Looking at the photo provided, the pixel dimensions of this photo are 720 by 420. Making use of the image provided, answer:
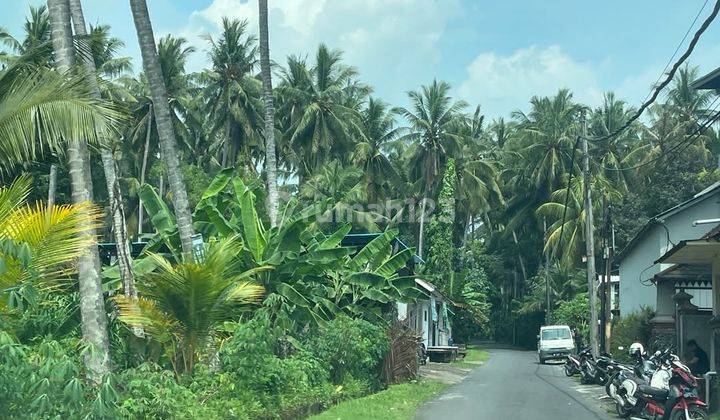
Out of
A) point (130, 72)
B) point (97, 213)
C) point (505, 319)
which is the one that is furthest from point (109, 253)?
point (505, 319)

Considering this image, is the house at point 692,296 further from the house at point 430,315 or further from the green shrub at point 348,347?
the house at point 430,315

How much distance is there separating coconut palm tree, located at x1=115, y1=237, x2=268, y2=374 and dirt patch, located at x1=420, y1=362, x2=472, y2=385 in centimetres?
1655

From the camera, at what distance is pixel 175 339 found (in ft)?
42.0

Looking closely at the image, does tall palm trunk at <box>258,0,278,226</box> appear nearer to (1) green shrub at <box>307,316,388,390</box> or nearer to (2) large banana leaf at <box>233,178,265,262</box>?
(2) large banana leaf at <box>233,178,265,262</box>

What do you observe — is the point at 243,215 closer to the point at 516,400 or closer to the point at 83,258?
the point at 83,258

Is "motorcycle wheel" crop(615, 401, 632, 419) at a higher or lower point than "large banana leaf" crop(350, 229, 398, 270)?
A: lower

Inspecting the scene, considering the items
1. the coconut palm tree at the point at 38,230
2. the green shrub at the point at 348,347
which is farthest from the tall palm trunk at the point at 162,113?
the coconut palm tree at the point at 38,230

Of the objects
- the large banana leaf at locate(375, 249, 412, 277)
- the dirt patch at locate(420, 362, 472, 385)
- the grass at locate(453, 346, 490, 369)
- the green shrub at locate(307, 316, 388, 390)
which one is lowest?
the grass at locate(453, 346, 490, 369)

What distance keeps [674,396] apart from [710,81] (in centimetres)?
1066

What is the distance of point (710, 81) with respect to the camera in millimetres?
22891

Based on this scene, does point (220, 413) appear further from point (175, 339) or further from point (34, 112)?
point (34, 112)

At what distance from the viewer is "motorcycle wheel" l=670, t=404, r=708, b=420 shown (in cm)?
1501

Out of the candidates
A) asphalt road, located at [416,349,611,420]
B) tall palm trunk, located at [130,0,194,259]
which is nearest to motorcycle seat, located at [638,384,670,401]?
asphalt road, located at [416,349,611,420]

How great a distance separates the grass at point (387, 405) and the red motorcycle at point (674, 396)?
4.37 metres
